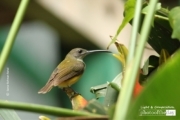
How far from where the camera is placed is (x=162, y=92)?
0.87 feet

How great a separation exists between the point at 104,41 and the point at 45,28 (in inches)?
10.6

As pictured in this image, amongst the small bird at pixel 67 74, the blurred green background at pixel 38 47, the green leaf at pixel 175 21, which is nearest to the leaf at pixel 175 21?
the green leaf at pixel 175 21

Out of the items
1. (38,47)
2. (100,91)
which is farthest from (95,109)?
(38,47)

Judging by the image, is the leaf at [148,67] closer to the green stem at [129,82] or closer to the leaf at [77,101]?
the leaf at [77,101]

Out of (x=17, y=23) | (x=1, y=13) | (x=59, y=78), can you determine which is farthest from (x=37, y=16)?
(x=17, y=23)

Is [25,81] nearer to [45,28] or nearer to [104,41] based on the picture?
[45,28]

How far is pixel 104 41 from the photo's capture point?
1.70 meters

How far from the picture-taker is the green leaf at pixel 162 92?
242mm

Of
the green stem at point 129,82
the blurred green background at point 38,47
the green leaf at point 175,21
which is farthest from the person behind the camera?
the blurred green background at point 38,47

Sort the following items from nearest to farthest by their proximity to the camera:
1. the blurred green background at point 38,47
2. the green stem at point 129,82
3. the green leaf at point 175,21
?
the green stem at point 129,82, the green leaf at point 175,21, the blurred green background at point 38,47

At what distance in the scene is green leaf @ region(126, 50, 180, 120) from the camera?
0.24 meters

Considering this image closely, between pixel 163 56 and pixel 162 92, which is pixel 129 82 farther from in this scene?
pixel 163 56

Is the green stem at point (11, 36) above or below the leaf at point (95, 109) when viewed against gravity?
above

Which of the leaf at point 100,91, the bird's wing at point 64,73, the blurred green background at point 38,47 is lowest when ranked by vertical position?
the leaf at point 100,91
